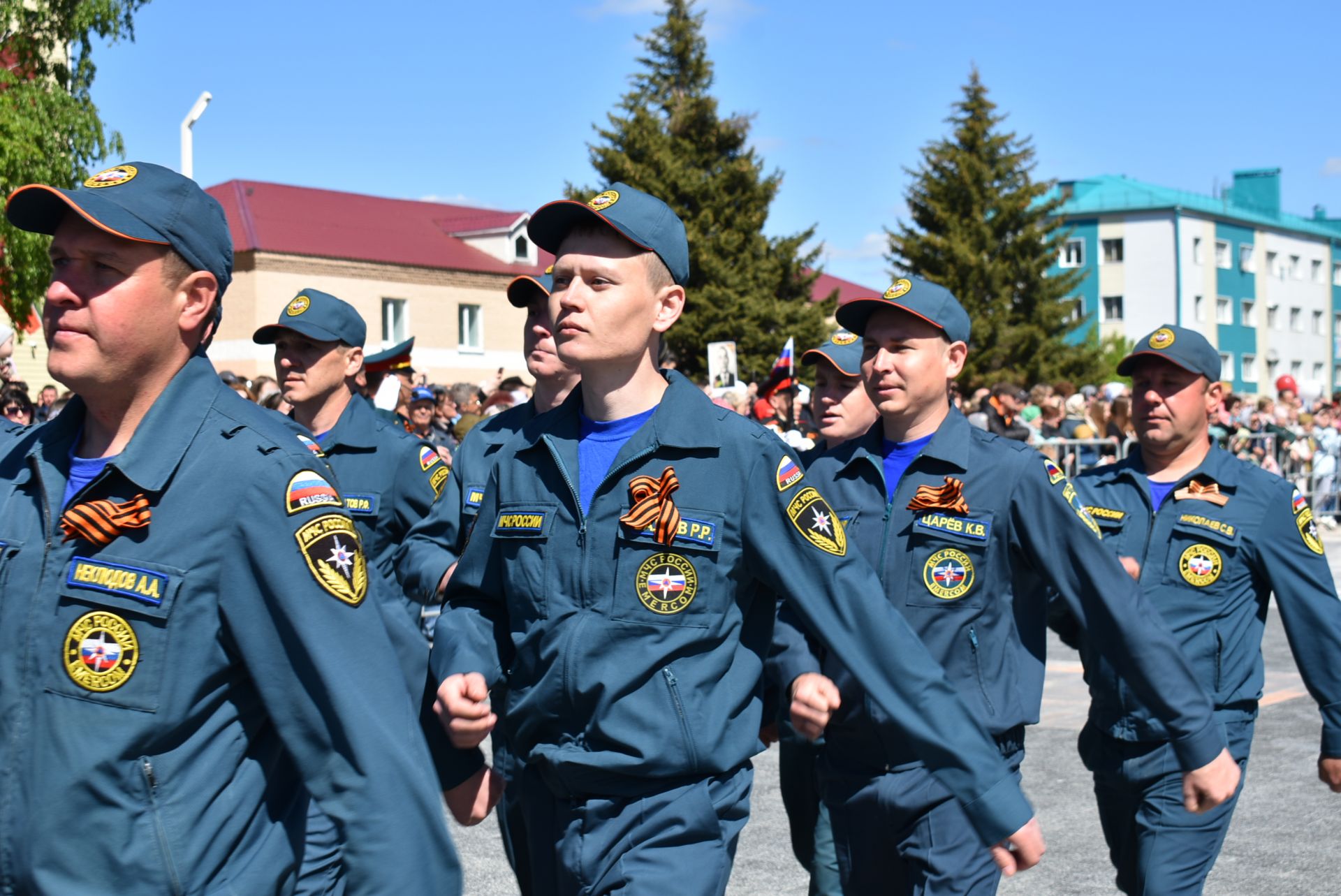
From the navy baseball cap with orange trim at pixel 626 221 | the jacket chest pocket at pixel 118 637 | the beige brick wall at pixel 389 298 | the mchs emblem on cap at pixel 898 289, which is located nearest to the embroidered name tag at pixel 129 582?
the jacket chest pocket at pixel 118 637

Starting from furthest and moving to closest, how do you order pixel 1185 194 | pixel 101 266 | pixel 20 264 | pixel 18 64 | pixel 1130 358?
pixel 1185 194
pixel 18 64
pixel 20 264
pixel 1130 358
pixel 101 266

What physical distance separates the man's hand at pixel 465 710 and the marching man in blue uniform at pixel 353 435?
93.3 inches

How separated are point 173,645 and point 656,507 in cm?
146

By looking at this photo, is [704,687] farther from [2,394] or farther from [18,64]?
[18,64]

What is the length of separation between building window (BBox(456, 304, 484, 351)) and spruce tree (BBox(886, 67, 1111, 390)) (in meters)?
14.7

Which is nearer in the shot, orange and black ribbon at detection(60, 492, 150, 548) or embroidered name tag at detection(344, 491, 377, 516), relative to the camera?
orange and black ribbon at detection(60, 492, 150, 548)

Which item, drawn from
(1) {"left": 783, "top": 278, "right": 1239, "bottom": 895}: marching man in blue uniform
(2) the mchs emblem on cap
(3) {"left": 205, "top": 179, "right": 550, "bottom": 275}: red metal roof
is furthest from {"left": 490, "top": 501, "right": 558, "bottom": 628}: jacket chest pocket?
(3) {"left": 205, "top": 179, "right": 550, "bottom": 275}: red metal roof

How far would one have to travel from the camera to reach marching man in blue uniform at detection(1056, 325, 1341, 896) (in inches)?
200

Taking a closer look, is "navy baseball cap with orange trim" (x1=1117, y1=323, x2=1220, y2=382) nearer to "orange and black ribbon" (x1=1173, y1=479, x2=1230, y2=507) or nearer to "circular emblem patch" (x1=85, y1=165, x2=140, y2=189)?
"orange and black ribbon" (x1=1173, y1=479, x2=1230, y2=507)

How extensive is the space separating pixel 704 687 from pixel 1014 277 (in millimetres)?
52813

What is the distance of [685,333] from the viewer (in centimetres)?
4459

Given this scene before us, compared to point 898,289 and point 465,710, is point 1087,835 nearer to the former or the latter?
point 898,289

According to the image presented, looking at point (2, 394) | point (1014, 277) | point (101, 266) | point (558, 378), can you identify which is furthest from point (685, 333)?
point (101, 266)

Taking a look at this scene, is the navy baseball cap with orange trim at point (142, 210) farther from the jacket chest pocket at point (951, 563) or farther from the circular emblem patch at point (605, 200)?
the jacket chest pocket at point (951, 563)
